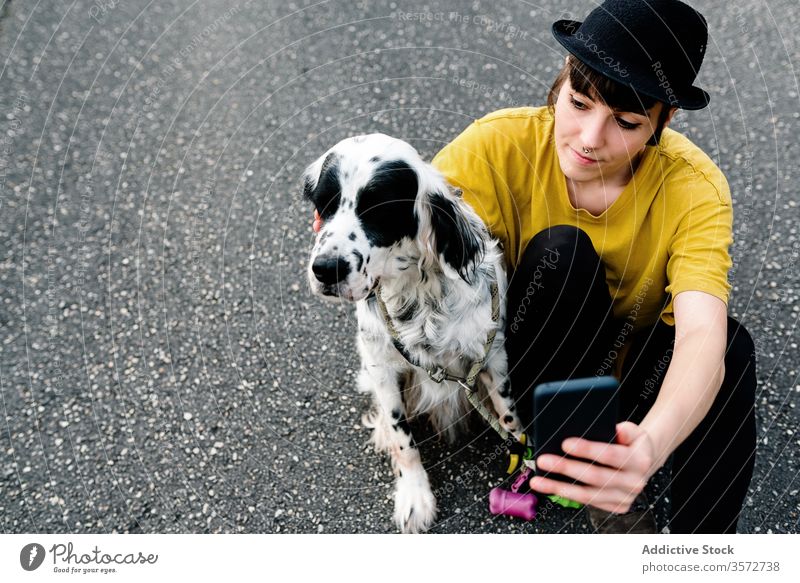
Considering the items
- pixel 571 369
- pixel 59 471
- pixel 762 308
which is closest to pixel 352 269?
pixel 571 369

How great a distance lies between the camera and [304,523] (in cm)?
286

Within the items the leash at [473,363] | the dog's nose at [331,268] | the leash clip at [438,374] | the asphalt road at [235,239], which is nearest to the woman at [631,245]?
the leash at [473,363]

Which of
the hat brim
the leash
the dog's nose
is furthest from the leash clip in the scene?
the hat brim

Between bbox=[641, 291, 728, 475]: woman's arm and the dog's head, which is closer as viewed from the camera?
bbox=[641, 291, 728, 475]: woman's arm

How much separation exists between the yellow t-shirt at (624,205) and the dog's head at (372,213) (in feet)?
1.01

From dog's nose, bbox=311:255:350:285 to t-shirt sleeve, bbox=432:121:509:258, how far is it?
0.63 m

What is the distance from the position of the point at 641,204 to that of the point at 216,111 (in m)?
2.89

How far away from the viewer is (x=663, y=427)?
2008 mm

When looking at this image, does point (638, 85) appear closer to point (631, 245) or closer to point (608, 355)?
point (631, 245)

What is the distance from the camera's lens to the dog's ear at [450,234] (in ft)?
7.54

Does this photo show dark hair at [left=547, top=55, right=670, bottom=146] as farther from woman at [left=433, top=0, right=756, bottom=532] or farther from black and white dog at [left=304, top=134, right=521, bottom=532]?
black and white dog at [left=304, top=134, right=521, bottom=532]

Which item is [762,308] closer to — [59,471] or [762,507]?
[762,507]

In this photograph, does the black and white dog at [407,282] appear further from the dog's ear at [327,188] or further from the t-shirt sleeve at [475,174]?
the t-shirt sleeve at [475,174]

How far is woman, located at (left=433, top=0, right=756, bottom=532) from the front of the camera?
85.6 inches
